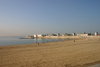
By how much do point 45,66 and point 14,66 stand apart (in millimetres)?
2413

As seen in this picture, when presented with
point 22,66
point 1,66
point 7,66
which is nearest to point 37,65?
point 22,66

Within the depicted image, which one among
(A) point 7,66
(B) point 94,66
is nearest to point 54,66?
(B) point 94,66

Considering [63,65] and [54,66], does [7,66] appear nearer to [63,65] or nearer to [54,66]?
[54,66]

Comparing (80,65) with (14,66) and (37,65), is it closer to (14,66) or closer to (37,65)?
(37,65)

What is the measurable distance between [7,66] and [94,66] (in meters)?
6.62

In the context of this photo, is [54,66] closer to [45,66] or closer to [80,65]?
[45,66]

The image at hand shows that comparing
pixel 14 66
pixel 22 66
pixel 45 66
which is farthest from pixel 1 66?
pixel 45 66

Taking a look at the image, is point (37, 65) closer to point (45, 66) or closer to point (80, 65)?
point (45, 66)

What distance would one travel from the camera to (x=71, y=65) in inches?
279

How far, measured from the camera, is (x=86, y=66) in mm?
6820

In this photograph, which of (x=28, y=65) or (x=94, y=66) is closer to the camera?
(x=94, y=66)

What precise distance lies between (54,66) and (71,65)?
1379 mm

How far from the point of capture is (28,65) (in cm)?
710

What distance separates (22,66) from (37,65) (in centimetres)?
115
